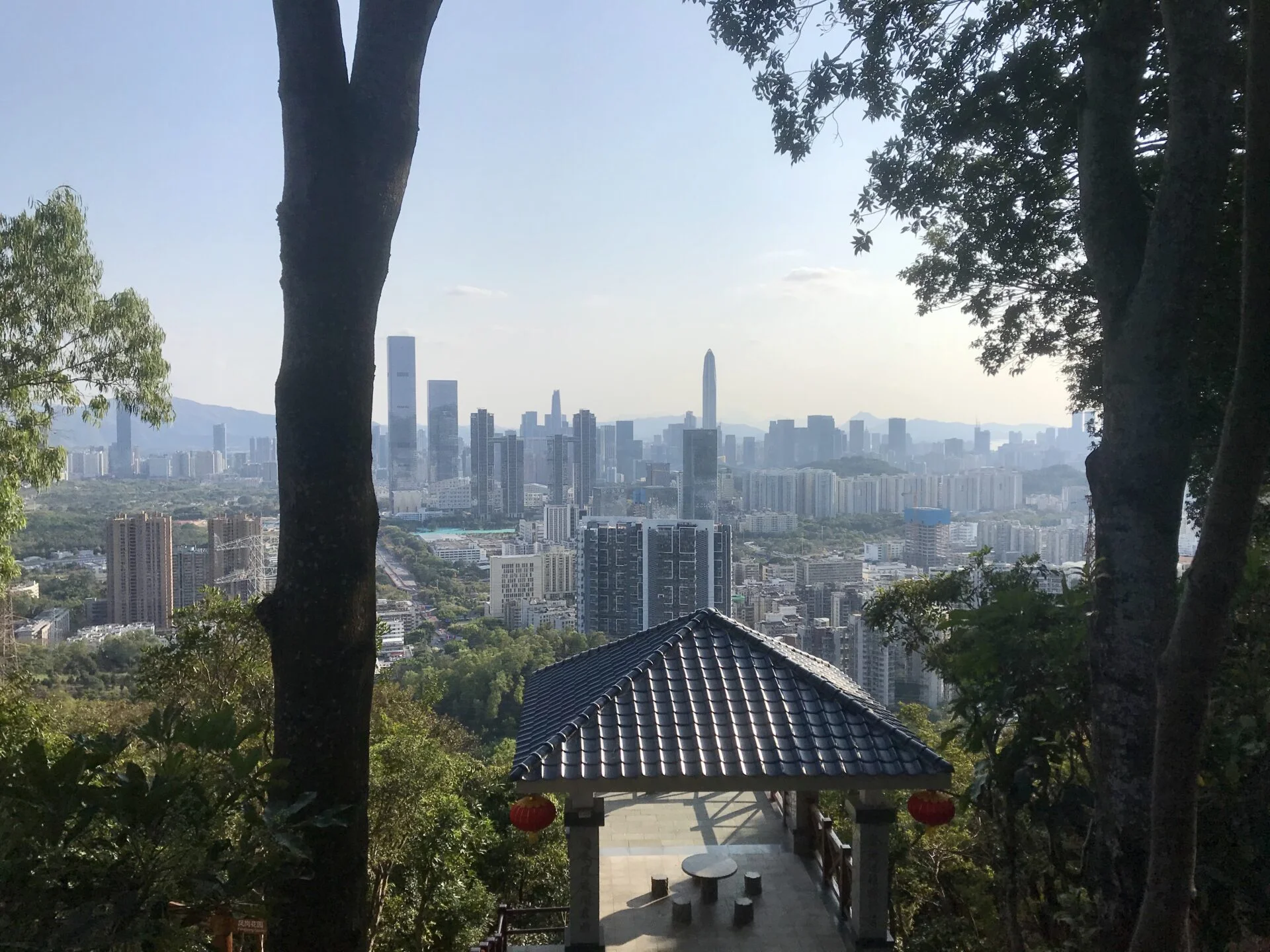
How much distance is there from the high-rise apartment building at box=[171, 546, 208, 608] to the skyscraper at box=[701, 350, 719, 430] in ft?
157

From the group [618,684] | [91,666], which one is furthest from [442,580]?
[618,684]

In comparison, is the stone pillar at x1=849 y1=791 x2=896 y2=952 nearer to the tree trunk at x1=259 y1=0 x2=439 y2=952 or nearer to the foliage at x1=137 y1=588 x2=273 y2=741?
the tree trunk at x1=259 y1=0 x2=439 y2=952

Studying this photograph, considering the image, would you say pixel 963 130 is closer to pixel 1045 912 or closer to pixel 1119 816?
pixel 1119 816

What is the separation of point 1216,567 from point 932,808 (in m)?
2.22

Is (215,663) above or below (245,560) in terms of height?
above

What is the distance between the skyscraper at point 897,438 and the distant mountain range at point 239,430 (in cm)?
372

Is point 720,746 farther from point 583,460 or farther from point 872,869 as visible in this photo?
point 583,460

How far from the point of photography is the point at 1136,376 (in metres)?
2.35

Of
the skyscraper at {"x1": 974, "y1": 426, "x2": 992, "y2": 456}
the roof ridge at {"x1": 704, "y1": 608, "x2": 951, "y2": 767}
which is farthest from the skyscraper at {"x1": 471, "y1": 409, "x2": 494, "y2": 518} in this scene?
the roof ridge at {"x1": 704, "y1": 608, "x2": 951, "y2": 767}

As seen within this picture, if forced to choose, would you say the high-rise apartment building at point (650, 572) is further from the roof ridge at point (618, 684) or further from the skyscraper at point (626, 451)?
the skyscraper at point (626, 451)

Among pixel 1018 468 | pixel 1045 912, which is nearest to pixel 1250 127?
pixel 1045 912

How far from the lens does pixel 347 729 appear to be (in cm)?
167

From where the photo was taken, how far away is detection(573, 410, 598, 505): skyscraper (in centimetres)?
4906

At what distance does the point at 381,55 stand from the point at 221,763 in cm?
150
